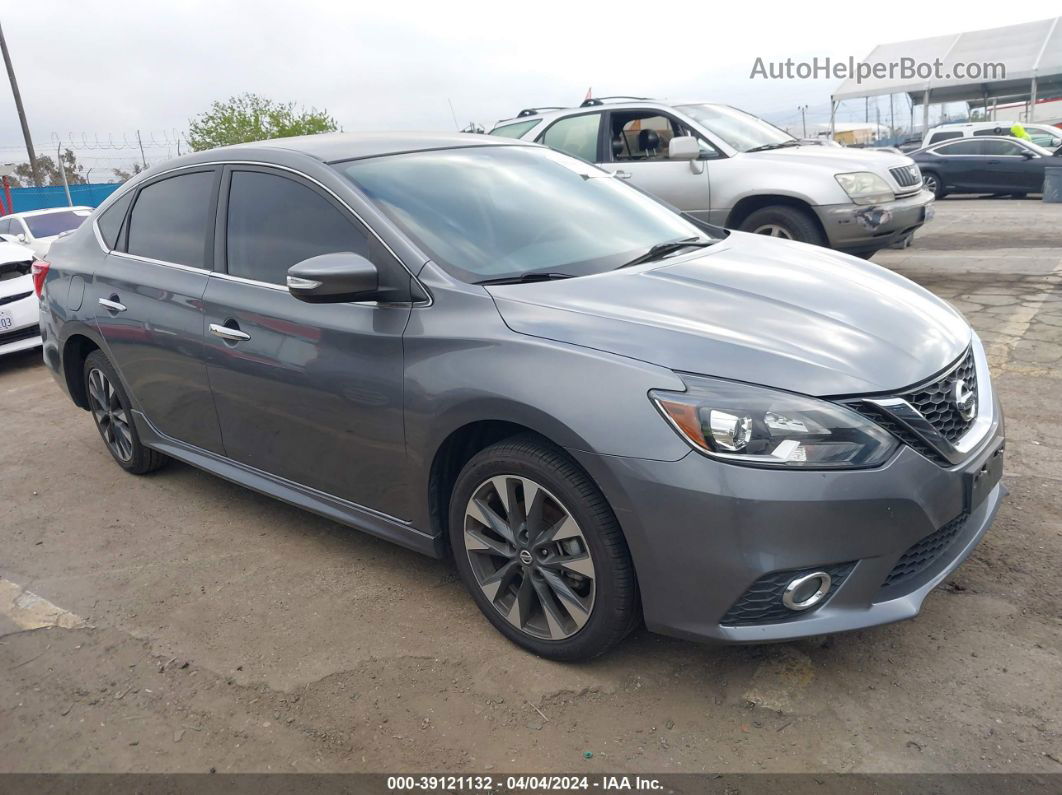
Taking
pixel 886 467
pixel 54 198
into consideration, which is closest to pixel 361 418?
pixel 886 467

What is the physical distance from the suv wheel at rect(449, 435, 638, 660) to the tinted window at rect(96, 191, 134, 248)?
2.61 metres

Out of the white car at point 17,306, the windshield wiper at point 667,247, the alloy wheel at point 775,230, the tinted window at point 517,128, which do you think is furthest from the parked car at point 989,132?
the windshield wiper at point 667,247

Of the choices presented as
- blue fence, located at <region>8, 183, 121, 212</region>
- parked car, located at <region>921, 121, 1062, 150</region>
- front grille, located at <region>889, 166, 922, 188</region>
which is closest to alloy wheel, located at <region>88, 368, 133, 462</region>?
front grille, located at <region>889, 166, 922, 188</region>

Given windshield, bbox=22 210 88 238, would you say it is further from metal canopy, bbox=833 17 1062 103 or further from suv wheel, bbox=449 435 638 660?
metal canopy, bbox=833 17 1062 103

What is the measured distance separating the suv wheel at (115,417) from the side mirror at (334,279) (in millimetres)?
1998

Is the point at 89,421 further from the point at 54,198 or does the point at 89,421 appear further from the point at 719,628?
the point at 54,198

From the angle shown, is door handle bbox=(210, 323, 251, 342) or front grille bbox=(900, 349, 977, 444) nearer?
front grille bbox=(900, 349, 977, 444)

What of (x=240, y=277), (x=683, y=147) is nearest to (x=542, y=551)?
(x=240, y=277)

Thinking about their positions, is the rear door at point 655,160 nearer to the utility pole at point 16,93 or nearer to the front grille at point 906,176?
the front grille at point 906,176

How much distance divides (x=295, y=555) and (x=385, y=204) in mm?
1535

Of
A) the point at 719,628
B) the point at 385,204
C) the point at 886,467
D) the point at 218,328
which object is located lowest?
the point at 719,628

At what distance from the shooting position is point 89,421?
5.96 metres

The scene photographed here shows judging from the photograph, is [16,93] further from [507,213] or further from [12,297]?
[507,213]

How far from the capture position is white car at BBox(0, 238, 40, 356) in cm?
773
